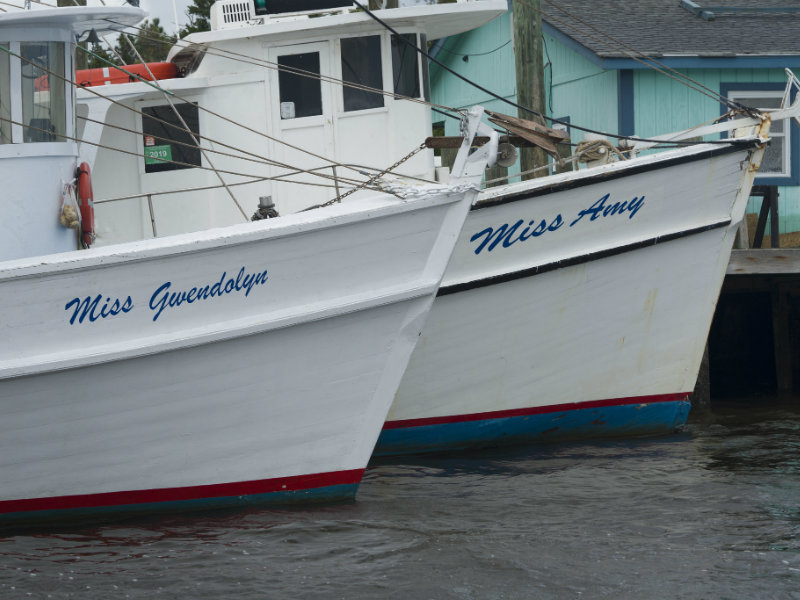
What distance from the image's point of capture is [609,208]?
8523mm

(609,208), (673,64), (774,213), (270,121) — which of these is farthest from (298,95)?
(673,64)

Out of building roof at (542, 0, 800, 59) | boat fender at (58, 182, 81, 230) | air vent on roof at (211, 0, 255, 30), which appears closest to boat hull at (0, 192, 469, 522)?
boat fender at (58, 182, 81, 230)

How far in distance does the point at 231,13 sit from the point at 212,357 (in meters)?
4.22

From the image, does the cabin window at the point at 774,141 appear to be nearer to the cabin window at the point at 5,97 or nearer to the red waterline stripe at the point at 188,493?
the red waterline stripe at the point at 188,493

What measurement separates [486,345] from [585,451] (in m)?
1.25

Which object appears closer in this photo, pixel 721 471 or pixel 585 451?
pixel 721 471

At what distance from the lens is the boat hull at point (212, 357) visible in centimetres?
624

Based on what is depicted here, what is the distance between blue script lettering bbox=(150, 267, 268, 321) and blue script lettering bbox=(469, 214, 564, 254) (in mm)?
2381

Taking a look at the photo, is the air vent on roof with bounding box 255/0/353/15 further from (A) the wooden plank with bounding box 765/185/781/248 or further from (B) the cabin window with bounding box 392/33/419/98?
(A) the wooden plank with bounding box 765/185/781/248

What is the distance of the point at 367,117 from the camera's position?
943 cm

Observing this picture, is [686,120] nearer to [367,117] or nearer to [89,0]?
[367,117]

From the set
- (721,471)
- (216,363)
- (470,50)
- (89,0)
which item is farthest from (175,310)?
(470,50)

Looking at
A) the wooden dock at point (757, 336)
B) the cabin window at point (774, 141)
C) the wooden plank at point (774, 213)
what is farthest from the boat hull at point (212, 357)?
the cabin window at point (774, 141)

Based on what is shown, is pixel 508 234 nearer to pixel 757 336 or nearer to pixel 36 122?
pixel 36 122
